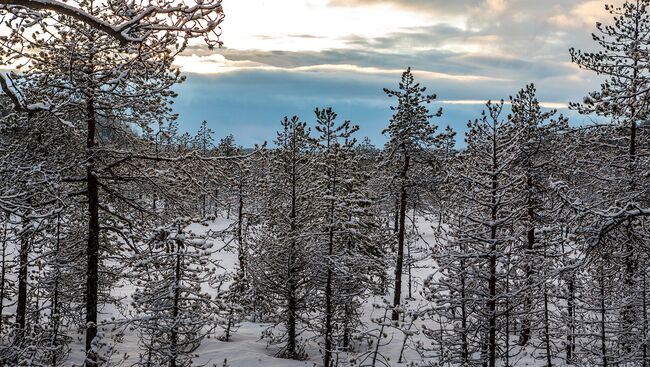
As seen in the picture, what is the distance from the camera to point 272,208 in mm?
18844

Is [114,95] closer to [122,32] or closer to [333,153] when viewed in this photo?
[122,32]

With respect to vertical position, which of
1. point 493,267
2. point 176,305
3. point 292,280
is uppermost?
point 493,267

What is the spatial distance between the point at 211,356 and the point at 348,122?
1081 centimetres

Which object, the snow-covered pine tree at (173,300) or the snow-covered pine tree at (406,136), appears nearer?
the snow-covered pine tree at (173,300)

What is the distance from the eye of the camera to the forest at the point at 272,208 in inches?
306

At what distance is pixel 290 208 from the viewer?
19109 mm

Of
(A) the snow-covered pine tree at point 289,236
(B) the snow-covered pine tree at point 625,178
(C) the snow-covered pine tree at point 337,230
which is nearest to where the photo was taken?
(B) the snow-covered pine tree at point 625,178

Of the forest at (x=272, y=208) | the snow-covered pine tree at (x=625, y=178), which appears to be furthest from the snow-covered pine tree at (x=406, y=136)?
the snow-covered pine tree at (x=625, y=178)

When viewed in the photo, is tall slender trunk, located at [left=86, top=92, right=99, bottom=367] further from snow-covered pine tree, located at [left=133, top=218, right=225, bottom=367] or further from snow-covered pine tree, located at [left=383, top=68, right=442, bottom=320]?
snow-covered pine tree, located at [left=383, top=68, right=442, bottom=320]

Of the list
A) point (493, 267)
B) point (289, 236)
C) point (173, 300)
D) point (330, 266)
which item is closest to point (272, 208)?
point (289, 236)

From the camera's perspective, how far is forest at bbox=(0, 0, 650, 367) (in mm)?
7781

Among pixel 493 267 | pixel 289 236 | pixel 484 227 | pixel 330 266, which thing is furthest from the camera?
pixel 289 236

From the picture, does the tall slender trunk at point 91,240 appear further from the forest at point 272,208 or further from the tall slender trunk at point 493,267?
the tall slender trunk at point 493,267

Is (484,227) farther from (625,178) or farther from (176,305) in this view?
(176,305)
